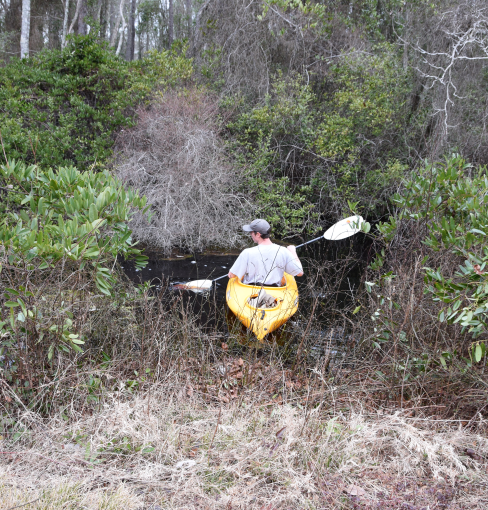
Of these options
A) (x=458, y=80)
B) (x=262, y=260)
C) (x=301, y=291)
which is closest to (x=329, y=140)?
(x=458, y=80)

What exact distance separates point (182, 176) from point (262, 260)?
5.52m

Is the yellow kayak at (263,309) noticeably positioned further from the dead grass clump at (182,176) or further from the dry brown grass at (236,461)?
the dead grass clump at (182,176)

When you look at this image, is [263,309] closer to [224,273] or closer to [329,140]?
[224,273]

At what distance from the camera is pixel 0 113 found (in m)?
10.5

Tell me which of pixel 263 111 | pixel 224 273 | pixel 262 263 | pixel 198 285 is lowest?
pixel 224 273

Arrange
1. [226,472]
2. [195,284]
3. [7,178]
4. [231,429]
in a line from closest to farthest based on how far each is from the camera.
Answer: [226,472]
[231,429]
[7,178]
[195,284]

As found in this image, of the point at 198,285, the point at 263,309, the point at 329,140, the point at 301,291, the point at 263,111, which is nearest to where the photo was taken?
the point at 263,309

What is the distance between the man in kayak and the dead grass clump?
4325 millimetres

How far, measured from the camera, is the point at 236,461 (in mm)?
2789

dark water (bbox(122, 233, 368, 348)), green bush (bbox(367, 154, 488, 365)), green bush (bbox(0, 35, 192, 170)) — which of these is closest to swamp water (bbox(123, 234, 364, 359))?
dark water (bbox(122, 233, 368, 348))

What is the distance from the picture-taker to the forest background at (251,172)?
3496mm

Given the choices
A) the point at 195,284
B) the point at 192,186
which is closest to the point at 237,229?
the point at 192,186

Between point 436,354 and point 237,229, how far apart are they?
771 centimetres

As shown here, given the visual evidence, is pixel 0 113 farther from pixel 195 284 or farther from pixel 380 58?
pixel 380 58
